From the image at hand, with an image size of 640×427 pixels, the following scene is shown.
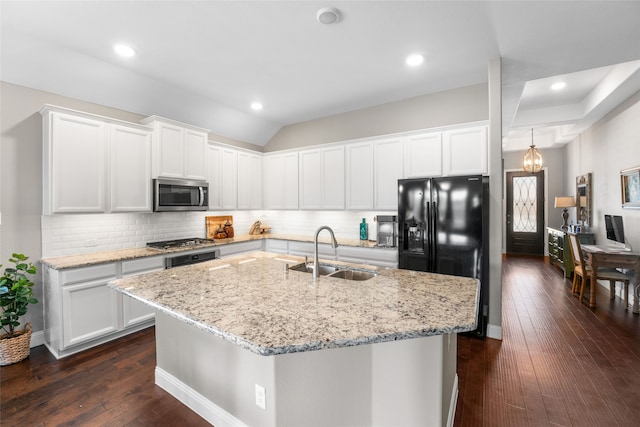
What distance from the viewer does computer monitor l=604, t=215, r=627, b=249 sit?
425 centimetres

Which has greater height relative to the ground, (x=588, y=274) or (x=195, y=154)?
(x=195, y=154)

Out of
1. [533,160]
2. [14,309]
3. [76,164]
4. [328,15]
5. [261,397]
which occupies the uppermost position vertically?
[328,15]

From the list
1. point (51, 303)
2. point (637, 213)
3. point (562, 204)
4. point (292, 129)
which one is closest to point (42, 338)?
point (51, 303)

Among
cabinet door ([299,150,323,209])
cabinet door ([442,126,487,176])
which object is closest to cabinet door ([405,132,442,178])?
cabinet door ([442,126,487,176])

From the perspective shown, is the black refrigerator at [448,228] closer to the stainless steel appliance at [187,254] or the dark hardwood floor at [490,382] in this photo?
the dark hardwood floor at [490,382]

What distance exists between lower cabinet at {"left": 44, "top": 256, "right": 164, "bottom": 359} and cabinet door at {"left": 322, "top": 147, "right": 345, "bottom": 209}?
2.78 metres

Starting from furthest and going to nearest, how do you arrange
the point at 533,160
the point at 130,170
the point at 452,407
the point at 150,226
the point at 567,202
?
1. the point at 567,202
2. the point at 533,160
3. the point at 150,226
4. the point at 130,170
5. the point at 452,407

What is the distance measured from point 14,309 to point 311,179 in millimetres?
3784

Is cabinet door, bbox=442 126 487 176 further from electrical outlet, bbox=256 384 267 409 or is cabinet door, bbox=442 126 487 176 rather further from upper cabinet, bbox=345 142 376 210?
electrical outlet, bbox=256 384 267 409

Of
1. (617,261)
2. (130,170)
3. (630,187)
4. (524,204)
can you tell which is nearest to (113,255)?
(130,170)

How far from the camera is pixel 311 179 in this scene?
4906mm

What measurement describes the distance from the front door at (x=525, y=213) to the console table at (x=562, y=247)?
3.03ft

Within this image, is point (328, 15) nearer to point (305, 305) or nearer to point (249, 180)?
point (305, 305)

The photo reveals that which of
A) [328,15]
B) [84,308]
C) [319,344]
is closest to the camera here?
[319,344]
